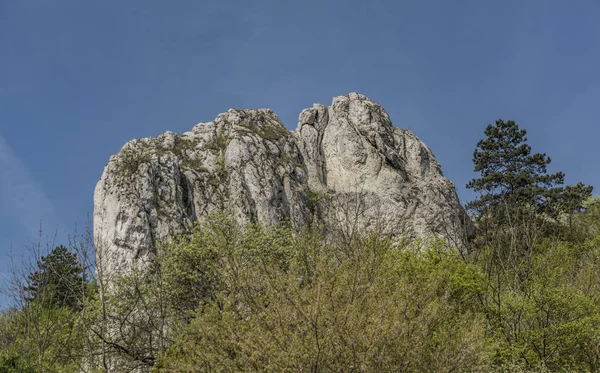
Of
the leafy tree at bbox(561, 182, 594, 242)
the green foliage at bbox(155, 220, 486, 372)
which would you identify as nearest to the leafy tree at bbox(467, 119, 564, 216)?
the leafy tree at bbox(561, 182, 594, 242)

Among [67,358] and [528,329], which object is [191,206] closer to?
[67,358]

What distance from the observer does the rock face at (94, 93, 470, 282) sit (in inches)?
2010

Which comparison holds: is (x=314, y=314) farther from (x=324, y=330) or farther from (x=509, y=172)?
(x=509, y=172)

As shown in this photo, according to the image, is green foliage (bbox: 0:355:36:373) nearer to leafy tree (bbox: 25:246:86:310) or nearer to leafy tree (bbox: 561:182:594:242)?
leafy tree (bbox: 25:246:86:310)

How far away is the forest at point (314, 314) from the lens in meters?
13.0

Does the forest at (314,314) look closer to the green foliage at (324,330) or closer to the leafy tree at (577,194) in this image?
the green foliage at (324,330)

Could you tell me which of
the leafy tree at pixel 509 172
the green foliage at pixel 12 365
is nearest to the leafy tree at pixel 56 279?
the green foliage at pixel 12 365

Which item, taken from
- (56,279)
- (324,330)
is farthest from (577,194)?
(56,279)

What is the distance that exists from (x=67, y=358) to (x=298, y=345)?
1626 cm

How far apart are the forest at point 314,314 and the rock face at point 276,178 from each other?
16.4 m

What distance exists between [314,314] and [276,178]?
47290 mm

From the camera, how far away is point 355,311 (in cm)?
1338

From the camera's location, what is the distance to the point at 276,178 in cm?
5953

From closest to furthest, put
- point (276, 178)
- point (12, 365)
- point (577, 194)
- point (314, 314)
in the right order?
point (314, 314) → point (12, 365) → point (577, 194) → point (276, 178)
